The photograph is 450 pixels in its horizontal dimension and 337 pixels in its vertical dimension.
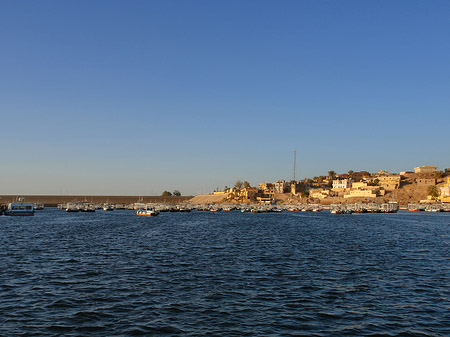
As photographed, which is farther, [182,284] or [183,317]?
[182,284]

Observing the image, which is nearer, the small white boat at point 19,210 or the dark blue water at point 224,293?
the dark blue water at point 224,293

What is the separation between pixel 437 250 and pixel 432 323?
30354mm

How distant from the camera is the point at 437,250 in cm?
4594

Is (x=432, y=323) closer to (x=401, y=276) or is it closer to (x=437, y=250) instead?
(x=401, y=276)

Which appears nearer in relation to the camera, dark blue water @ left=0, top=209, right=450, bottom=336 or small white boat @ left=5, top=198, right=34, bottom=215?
dark blue water @ left=0, top=209, right=450, bottom=336

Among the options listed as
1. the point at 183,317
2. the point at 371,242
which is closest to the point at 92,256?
the point at 183,317

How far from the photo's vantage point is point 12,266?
3359cm

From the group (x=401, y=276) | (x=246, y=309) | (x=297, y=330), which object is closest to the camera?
(x=297, y=330)

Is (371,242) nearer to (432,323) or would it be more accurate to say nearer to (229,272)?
(229,272)

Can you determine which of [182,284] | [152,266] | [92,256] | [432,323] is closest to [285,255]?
[152,266]

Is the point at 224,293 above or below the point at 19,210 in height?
above

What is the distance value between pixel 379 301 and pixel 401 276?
8576 millimetres

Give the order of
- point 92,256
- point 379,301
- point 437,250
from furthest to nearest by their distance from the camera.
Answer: point 437,250
point 92,256
point 379,301

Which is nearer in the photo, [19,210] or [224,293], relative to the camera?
[224,293]
